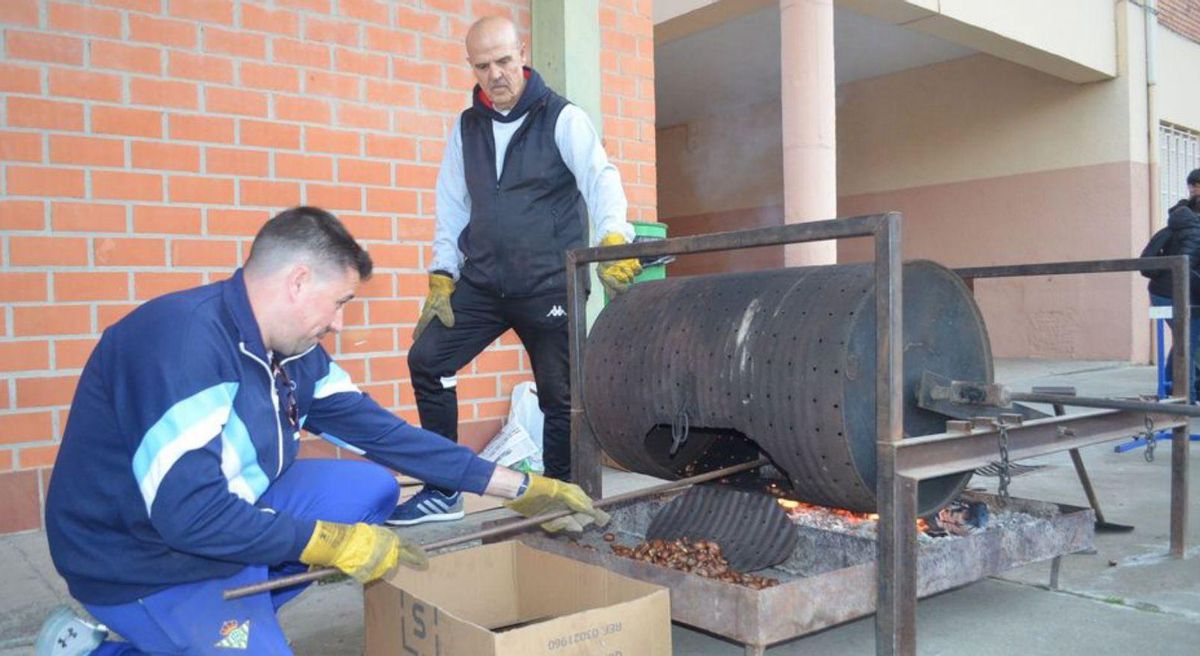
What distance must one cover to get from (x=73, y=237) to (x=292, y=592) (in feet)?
7.86

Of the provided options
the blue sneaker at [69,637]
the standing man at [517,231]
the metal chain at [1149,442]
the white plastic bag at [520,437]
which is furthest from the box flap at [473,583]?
the metal chain at [1149,442]

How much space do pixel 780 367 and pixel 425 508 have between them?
2.12 meters

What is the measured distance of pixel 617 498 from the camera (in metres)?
3.21

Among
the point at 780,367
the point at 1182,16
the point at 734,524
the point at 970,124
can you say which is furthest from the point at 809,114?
the point at 1182,16

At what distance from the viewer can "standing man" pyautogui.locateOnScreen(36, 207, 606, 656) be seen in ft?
6.84

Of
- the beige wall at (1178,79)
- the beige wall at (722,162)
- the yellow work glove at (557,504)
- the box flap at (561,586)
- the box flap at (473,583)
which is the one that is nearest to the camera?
the box flap at (561,586)

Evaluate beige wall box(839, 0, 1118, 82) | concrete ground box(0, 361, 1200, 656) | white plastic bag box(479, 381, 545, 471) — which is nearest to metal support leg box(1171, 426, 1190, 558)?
concrete ground box(0, 361, 1200, 656)

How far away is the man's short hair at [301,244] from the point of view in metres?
2.30

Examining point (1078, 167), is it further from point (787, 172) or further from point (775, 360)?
point (775, 360)

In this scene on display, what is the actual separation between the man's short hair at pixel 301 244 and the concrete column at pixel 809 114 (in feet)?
15.3

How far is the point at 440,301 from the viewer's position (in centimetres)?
405

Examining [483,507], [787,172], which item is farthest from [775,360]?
[787,172]

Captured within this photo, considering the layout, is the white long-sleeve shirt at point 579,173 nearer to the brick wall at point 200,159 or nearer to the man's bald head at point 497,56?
the man's bald head at point 497,56

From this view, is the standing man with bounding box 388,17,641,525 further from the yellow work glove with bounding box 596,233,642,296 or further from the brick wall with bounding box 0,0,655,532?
the brick wall with bounding box 0,0,655,532
